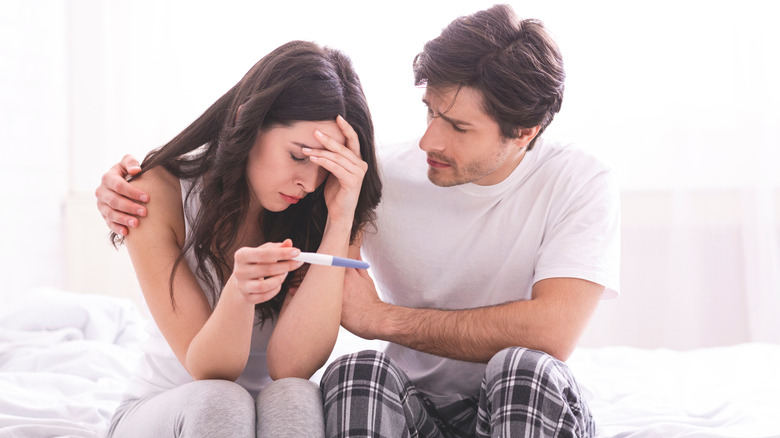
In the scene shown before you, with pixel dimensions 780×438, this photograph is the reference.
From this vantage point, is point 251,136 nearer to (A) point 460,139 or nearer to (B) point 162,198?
(B) point 162,198

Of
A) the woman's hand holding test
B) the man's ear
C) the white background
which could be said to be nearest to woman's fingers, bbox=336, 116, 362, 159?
the woman's hand holding test

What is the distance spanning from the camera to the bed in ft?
4.66

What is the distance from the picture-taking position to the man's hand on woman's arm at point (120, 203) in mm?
1260

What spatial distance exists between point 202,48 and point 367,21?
0.74 meters

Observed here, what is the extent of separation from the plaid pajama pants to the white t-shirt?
0.27 metres

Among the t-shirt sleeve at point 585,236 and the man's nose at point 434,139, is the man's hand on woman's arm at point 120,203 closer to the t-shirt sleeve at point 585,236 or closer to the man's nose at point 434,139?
the man's nose at point 434,139

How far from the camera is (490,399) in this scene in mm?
1167

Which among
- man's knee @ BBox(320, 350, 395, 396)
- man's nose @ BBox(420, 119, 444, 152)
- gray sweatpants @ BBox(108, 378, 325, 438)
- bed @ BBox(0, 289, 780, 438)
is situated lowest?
bed @ BBox(0, 289, 780, 438)

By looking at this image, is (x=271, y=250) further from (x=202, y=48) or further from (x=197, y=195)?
(x=202, y=48)

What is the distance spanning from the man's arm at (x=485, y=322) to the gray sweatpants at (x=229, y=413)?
0.86 feet

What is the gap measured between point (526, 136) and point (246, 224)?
0.60 meters

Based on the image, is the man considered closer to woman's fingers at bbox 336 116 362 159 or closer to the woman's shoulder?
the woman's shoulder

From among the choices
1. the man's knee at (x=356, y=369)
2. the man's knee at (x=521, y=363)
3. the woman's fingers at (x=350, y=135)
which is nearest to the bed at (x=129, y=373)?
the man's knee at (x=521, y=363)

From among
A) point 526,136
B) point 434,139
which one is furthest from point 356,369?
point 526,136
